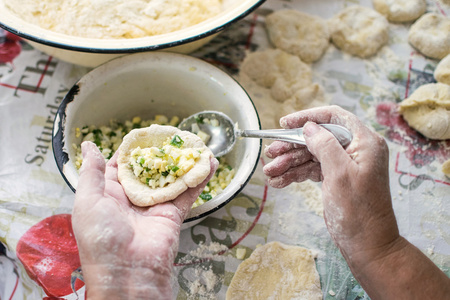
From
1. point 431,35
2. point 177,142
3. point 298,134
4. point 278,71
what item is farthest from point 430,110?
point 177,142

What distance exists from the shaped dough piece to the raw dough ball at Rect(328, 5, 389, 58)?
938mm

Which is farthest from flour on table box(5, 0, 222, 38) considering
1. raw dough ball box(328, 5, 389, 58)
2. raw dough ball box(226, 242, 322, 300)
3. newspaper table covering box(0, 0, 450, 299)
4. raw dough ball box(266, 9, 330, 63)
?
raw dough ball box(226, 242, 322, 300)

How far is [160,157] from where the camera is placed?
1.08 metres

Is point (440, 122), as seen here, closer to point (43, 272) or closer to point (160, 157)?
point (160, 157)

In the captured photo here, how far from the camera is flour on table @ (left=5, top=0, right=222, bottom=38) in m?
1.37

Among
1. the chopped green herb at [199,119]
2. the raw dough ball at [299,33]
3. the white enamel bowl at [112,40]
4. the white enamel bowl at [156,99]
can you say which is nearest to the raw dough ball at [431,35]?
the raw dough ball at [299,33]

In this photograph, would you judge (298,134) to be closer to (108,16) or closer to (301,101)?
(301,101)

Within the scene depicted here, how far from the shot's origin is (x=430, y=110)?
151 cm

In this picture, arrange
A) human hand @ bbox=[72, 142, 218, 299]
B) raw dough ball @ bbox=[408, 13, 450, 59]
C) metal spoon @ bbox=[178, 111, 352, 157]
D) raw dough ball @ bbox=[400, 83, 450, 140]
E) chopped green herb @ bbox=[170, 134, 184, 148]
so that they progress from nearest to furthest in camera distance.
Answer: human hand @ bbox=[72, 142, 218, 299] → chopped green herb @ bbox=[170, 134, 184, 148] → metal spoon @ bbox=[178, 111, 352, 157] → raw dough ball @ bbox=[400, 83, 450, 140] → raw dough ball @ bbox=[408, 13, 450, 59]

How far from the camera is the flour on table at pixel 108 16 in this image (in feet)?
4.48

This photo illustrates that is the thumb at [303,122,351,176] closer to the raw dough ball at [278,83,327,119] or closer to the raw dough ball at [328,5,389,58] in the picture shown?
the raw dough ball at [278,83,327,119]

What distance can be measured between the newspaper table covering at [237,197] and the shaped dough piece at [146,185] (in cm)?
34

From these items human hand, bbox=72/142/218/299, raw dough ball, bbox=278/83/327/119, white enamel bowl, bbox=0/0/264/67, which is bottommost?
raw dough ball, bbox=278/83/327/119

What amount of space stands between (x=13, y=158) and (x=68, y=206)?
0.28 m
